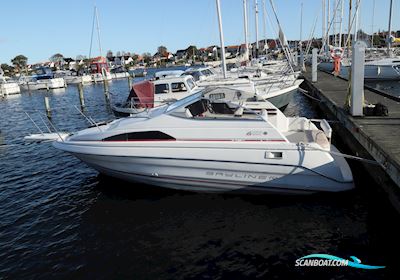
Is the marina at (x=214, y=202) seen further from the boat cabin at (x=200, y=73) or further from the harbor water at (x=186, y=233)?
the boat cabin at (x=200, y=73)

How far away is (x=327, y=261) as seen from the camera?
645cm

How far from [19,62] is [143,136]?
5658 inches

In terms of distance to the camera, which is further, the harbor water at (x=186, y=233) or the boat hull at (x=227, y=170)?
the boat hull at (x=227, y=170)

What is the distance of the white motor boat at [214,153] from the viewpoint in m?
8.20

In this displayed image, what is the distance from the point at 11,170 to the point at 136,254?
28.9 feet

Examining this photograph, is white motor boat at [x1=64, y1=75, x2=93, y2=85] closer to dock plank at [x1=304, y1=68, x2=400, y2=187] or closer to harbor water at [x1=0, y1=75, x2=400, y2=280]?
harbor water at [x1=0, y1=75, x2=400, y2=280]

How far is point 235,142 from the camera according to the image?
8367mm

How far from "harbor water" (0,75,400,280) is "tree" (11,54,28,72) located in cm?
14055

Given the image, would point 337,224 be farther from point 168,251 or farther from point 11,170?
point 11,170

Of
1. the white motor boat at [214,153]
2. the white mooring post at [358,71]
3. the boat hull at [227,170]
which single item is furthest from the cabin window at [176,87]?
the boat hull at [227,170]

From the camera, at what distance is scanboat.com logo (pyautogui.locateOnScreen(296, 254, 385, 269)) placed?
6.28 meters

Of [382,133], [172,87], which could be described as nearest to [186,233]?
[382,133]

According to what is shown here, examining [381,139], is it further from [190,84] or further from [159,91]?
[159,91]

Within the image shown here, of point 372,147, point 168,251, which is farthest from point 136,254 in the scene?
point 372,147
